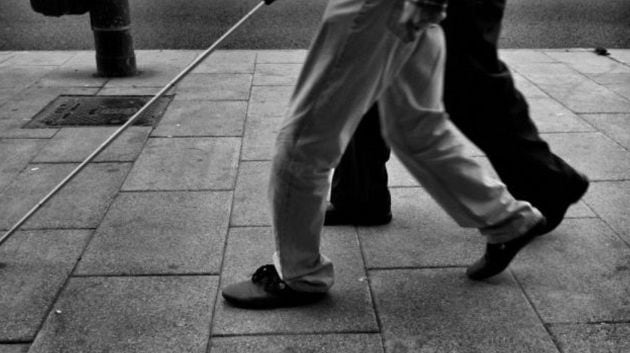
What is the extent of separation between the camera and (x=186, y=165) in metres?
4.03

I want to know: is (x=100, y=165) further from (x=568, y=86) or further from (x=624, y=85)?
(x=624, y=85)

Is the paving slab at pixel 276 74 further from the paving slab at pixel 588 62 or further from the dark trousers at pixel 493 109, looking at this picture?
the dark trousers at pixel 493 109

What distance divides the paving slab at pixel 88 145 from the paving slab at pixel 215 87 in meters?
0.83

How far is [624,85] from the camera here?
18.8 feet

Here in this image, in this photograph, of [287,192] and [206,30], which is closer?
[287,192]

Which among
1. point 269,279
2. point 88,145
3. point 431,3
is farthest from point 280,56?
point 431,3

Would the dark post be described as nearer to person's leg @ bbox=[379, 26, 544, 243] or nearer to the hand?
person's leg @ bbox=[379, 26, 544, 243]

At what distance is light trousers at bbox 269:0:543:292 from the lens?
2.15 meters

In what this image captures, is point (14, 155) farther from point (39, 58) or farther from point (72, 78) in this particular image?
point (39, 58)

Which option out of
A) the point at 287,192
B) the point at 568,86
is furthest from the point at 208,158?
the point at 568,86

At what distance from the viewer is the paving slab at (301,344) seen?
2.39 metres

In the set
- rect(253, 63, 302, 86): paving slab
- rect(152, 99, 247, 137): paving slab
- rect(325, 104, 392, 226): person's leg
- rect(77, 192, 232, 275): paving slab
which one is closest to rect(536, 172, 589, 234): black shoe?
rect(325, 104, 392, 226): person's leg

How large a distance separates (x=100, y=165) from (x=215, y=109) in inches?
47.8

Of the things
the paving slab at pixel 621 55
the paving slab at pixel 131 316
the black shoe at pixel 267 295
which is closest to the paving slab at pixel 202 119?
the paving slab at pixel 131 316
